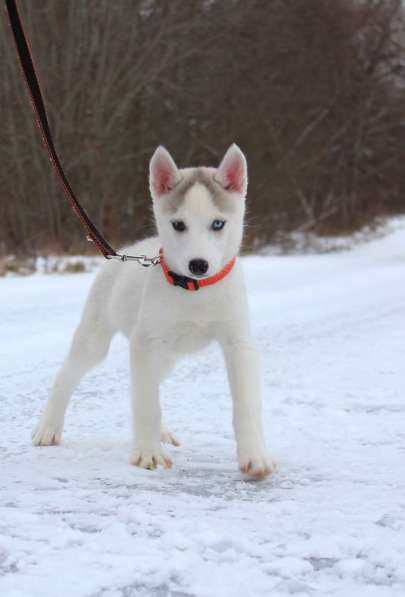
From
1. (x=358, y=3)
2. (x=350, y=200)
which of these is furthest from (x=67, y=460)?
(x=358, y=3)

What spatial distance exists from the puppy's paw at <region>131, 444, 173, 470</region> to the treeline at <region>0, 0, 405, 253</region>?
11.3 meters

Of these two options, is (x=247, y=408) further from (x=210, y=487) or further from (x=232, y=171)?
(x=232, y=171)


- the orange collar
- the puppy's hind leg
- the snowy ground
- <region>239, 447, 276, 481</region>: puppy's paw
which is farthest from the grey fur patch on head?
the snowy ground

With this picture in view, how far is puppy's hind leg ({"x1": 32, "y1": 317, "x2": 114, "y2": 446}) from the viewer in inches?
148

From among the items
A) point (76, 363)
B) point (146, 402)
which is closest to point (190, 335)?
point (146, 402)

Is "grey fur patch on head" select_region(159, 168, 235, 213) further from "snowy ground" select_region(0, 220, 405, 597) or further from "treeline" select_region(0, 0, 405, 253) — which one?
"treeline" select_region(0, 0, 405, 253)

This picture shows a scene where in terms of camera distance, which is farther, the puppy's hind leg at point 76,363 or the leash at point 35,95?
the puppy's hind leg at point 76,363

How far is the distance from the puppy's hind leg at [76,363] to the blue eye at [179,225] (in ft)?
2.86

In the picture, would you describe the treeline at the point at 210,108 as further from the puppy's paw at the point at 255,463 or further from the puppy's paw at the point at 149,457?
the puppy's paw at the point at 255,463

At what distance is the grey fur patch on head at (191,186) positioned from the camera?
3.29 meters

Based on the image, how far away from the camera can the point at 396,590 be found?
6.44ft

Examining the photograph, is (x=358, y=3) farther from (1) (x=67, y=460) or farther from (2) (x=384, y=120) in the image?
(1) (x=67, y=460)

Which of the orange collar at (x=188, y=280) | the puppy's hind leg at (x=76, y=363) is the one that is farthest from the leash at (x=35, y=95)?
the puppy's hind leg at (x=76, y=363)

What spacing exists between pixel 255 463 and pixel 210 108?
17.3 meters
